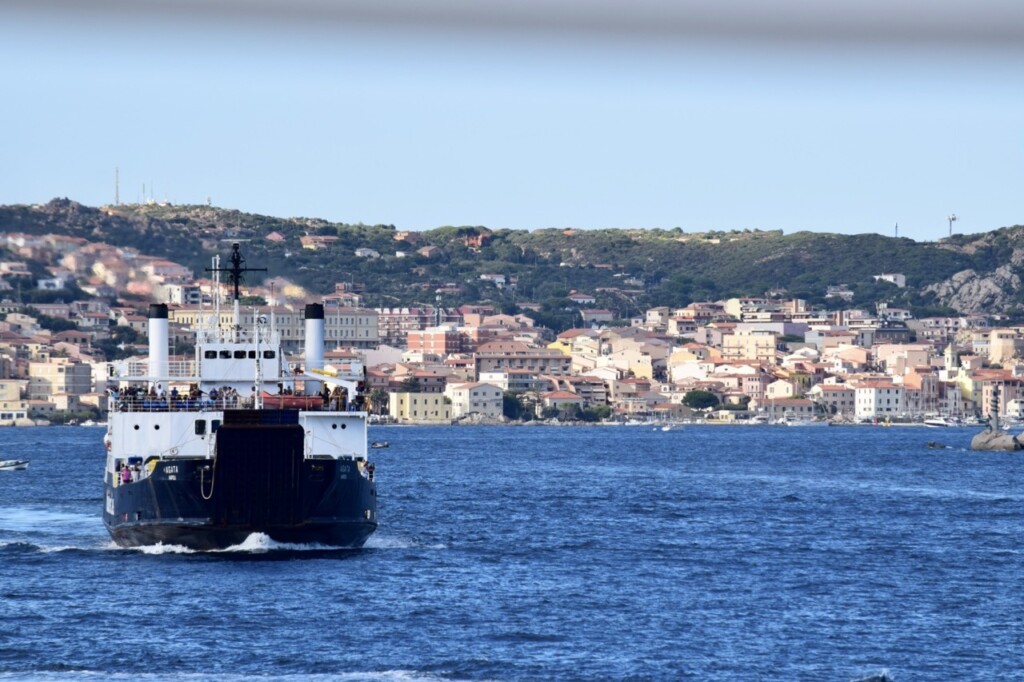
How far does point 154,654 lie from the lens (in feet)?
104

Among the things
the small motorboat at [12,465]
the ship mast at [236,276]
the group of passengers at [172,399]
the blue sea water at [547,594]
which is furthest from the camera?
the small motorboat at [12,465]

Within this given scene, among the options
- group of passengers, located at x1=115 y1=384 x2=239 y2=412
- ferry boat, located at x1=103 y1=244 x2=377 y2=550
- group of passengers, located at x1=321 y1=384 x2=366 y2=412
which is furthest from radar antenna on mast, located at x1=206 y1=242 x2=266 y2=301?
group of passengers, located at x1=321 y1=384 x2=366 y2=412

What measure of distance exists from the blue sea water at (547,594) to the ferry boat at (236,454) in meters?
0.68

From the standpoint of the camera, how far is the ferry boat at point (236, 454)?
43.5 metres

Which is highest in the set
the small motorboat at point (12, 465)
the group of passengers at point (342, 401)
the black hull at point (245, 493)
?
the group of passengers at point (342, 401)

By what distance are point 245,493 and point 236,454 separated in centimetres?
84

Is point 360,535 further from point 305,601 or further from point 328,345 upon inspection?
point 328,345

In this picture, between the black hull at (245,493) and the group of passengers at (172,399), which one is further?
the group of passengers at (172,399)

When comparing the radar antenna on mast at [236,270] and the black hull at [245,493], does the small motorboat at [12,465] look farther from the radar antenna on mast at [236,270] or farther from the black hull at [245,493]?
the black hull at [245,493]

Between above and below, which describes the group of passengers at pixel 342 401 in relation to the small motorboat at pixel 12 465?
above

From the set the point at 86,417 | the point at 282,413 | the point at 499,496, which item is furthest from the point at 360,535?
the point at 86,417

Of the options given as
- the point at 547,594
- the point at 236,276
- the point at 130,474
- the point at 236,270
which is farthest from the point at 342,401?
the point at 547,594

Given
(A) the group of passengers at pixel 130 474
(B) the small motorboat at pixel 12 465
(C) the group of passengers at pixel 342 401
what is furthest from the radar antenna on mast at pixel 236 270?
(B) the small motorboat at pixel 12 465

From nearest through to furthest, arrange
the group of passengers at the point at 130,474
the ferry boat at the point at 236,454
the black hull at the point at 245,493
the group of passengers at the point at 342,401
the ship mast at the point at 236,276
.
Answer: the black hull at the point at 245,493
the ferry boat at the point at 236,454
the group of passengers at the point at 130,474
the group of passengers at the point at 342,401
the ship mast at the point at 236,276
